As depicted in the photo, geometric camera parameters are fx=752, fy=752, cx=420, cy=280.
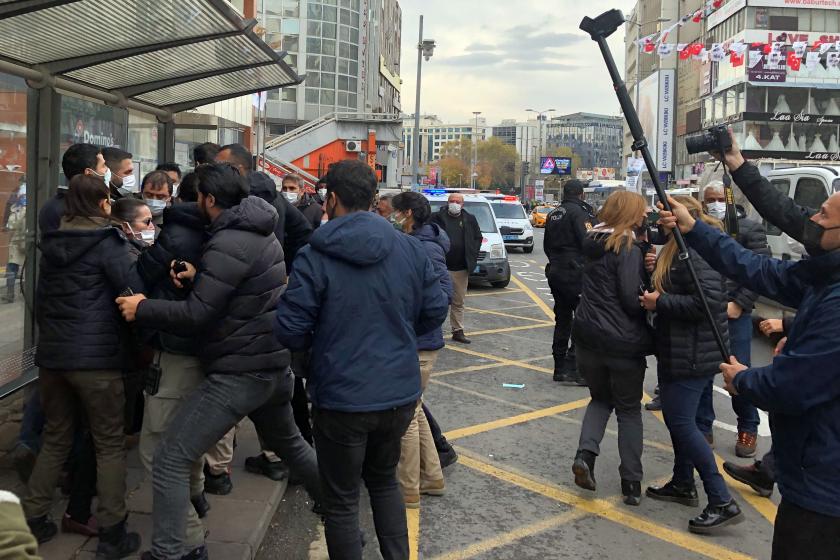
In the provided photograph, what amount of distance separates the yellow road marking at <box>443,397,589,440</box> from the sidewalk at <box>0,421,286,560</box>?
1788 mm

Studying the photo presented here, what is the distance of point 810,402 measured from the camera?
2.45 meters

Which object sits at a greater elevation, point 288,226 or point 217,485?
point 288,226

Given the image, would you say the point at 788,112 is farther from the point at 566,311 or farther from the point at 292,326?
the point at 292,326

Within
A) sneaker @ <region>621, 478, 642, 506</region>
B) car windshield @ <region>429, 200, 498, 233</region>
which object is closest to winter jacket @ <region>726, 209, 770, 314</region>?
sneaker @ <region>621, 478, 642, 506</region>

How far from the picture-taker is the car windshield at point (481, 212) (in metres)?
15.7

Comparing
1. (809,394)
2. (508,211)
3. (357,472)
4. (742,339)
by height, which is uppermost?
(508,211)

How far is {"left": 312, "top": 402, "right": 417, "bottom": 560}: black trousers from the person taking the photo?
9.99 feet

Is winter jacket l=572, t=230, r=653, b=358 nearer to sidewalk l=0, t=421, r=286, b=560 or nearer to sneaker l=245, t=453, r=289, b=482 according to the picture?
sneaker l=245, t=453, r=289, b=482

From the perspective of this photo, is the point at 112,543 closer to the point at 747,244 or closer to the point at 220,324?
the point at 220,324

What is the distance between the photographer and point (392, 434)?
124 inches

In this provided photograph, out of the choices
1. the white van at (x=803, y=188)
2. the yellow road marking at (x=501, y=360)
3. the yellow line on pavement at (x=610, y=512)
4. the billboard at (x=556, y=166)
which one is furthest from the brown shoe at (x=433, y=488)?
the billboard at (x=556, y=166)

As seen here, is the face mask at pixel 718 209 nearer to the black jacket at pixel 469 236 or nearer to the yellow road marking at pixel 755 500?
the yellow road marking at pixel 755 500

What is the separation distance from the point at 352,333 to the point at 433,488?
82.4 inches

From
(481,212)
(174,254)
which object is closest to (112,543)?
(174,254)
